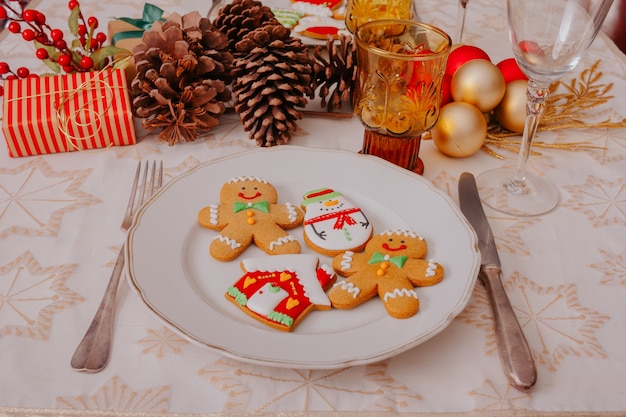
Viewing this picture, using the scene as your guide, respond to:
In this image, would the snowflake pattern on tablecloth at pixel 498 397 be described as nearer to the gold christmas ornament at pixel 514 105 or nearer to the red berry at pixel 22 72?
the gold christmas ornament at pixel 514 105

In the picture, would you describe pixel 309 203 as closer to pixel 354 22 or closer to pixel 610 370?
pixel 610 370

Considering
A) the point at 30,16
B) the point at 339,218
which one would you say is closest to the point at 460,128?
the point at 339,218

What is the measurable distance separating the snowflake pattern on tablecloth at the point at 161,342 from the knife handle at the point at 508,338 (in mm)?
350

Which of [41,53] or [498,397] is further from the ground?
[41,53]

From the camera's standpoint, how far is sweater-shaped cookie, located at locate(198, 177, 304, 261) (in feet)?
2.48

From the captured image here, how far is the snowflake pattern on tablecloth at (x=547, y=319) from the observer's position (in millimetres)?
674

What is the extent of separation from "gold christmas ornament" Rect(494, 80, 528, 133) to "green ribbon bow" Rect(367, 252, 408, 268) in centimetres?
42

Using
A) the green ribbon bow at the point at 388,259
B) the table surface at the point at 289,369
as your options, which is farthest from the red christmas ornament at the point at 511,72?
the green ribbon bow at the point at 388,259

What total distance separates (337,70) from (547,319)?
21.4 inches

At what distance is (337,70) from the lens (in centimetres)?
104

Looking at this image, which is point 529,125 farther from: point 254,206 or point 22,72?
point 22,72

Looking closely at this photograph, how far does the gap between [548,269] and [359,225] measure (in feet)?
0.83

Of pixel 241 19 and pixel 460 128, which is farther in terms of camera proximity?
pixel 241 19

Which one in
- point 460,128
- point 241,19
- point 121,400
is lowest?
point 121,400
